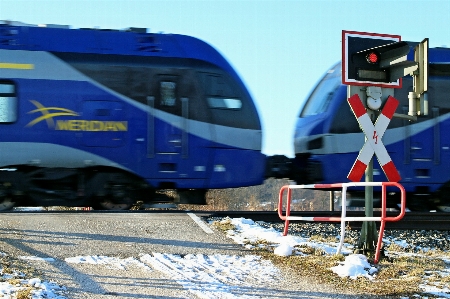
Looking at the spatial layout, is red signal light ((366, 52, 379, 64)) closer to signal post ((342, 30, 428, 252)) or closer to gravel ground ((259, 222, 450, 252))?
signal post ((342, 30, 428, 252))

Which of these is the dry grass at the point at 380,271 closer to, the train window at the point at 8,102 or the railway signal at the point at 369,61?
the railway signal at the point at 369,61

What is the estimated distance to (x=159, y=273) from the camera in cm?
641

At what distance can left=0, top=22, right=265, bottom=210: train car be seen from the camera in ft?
40.4

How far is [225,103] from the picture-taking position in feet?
43.4

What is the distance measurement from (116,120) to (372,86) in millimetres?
6391

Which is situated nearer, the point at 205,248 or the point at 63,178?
the point at 205,248

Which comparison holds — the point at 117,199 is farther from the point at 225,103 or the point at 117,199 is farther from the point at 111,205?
the point at 225,103

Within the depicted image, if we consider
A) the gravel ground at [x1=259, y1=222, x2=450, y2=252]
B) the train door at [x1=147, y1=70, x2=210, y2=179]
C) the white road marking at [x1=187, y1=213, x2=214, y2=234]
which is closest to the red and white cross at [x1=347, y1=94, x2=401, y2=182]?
the gravel ground at [x1=259, y1=222, x2=450, y2=252]

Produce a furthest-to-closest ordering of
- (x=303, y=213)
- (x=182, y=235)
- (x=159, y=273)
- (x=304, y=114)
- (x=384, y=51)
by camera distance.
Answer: (x=304, y=114)
(x=303, y=213)
(x=182, y=235)
(x=384, y=51)
(x=159, y=273)

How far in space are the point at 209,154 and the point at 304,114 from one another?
135 inches

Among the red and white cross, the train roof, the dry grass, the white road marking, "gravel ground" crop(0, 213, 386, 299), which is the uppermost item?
the train roof

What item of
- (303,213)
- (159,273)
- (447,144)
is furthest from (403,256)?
(447,144)

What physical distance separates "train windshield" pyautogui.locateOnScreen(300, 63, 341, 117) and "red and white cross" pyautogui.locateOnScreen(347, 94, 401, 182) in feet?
21.2

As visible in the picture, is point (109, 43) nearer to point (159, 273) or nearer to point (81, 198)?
point (81, 198)
